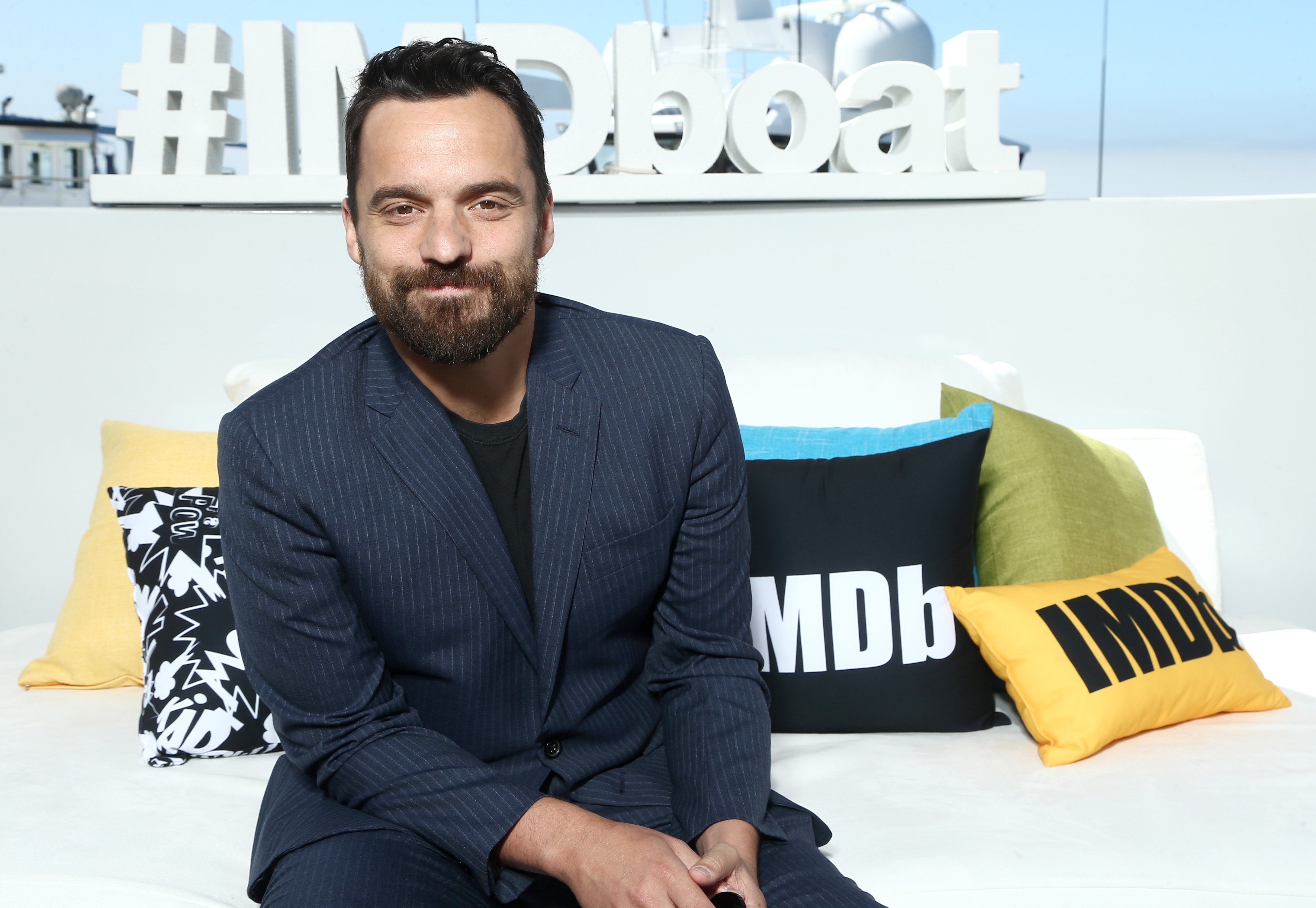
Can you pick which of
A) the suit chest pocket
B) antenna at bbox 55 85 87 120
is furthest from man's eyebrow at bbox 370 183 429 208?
antenna at bbox 55 85 87 120

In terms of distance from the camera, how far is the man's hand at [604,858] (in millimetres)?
933

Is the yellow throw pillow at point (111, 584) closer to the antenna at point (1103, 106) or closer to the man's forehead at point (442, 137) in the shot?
the man's forehead at point (442, 137)

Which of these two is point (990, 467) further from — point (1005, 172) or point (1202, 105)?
point (1202, 105)

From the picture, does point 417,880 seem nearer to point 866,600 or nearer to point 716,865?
point 716,865

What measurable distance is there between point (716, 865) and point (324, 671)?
45 cm

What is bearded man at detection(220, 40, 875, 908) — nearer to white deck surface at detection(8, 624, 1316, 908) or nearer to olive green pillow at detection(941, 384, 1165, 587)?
white deck surface at detection(8, 624, 1316, 908)

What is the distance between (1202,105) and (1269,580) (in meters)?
1.47

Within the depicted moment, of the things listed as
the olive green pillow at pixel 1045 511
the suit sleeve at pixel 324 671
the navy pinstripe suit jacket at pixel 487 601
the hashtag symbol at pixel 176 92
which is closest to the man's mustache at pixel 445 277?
the navy pinstripe suit jacket at pixel 487 601

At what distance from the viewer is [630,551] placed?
45.9 inches

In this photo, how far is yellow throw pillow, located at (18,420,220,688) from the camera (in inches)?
66.7

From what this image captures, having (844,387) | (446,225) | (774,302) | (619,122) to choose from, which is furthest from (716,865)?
(619,122)

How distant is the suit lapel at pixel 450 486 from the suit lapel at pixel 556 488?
13mm

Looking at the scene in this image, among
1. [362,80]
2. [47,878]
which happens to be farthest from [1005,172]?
[47,878]

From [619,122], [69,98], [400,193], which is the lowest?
[400,193]
